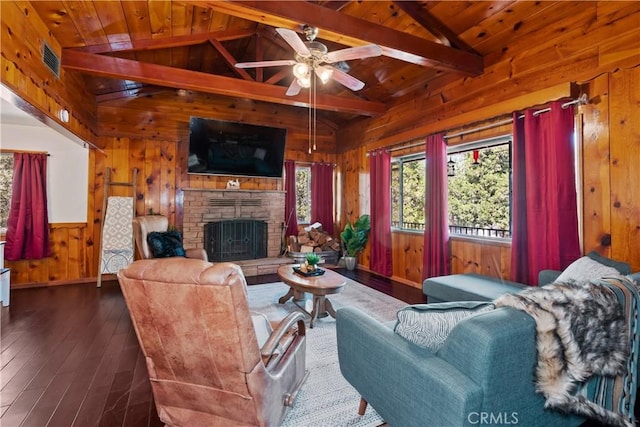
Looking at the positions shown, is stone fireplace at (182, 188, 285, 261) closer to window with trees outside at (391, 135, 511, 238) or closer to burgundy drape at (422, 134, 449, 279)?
window with trees outside at (391, 135, 511, 238)

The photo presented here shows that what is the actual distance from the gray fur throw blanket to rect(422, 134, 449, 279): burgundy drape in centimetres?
261

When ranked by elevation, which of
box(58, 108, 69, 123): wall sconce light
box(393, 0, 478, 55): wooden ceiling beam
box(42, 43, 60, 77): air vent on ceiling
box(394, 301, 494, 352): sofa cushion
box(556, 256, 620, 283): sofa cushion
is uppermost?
box(393, 0, 478, 55): wooden ceiling beam

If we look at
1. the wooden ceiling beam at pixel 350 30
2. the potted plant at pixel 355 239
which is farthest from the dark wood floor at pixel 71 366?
the wooden ceiling beam at pixel 350 30

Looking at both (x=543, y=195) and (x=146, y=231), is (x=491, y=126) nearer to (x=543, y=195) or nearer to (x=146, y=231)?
(x=543, y=195)

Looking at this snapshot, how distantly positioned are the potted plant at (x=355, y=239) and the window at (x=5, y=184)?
17.2 ft

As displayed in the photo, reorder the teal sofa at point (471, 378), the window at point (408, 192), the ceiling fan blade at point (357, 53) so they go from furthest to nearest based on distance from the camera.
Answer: the window at point (408, 192)
the ceiling fan blade at point (357, 53)
the teal sofa at point (471, 378)

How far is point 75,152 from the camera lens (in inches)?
185

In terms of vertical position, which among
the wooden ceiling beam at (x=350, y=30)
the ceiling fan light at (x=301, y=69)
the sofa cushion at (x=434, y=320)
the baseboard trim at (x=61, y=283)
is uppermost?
the wooden ceiling beam at (x=350, y=30)

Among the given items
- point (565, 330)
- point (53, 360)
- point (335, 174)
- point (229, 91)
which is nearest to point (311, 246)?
point (335, 174)

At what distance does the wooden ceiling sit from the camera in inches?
107

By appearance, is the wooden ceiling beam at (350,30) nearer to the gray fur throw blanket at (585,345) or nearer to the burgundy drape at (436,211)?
the burgundy drape at (436,211)

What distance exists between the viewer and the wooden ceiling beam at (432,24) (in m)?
3.26

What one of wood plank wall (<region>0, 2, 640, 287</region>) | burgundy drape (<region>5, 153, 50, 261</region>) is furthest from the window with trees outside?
burgundy drape (<region>5, 153, 50, 261</region>)

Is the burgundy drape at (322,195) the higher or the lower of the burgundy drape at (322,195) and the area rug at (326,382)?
the higher
